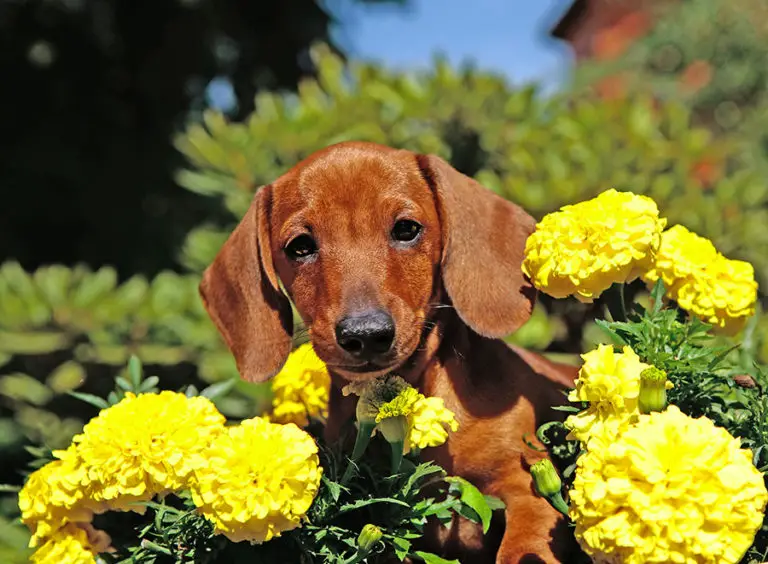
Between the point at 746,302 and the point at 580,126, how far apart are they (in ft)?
8.90

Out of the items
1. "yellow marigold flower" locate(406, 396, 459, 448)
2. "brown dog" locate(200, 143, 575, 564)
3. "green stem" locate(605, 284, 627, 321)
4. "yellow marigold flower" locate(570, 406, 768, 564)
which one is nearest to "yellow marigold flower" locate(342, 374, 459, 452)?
"yellow marigold flower" locate(406, 396, 459, 448)

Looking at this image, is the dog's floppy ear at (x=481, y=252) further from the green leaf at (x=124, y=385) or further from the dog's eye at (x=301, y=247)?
the green leaf at (x=124, y=385)

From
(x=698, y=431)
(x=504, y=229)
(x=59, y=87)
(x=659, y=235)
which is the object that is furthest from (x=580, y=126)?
(x=59, y=87)

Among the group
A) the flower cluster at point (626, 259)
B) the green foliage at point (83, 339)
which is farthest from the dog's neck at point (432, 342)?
the green foliage at point (83, 339)

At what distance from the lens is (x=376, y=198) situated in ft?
6.93

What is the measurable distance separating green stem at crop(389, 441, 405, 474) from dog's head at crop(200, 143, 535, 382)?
0.30 meters

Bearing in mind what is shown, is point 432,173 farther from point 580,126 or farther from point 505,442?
point 580,126

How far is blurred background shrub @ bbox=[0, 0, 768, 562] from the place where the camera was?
435cm

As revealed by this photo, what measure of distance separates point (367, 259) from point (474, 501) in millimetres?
665

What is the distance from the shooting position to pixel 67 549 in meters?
1.79

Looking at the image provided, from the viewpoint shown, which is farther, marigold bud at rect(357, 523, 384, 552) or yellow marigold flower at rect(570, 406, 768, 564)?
marigold bud at rect(357, 523, 384, 552)

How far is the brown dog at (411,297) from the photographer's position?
1914mm

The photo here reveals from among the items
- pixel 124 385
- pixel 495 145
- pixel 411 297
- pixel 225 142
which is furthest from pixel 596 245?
pixel 225 142

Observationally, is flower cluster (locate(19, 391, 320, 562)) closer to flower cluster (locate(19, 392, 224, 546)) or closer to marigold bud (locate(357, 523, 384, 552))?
flower cluster (locate(19, 392, 224, 546))
